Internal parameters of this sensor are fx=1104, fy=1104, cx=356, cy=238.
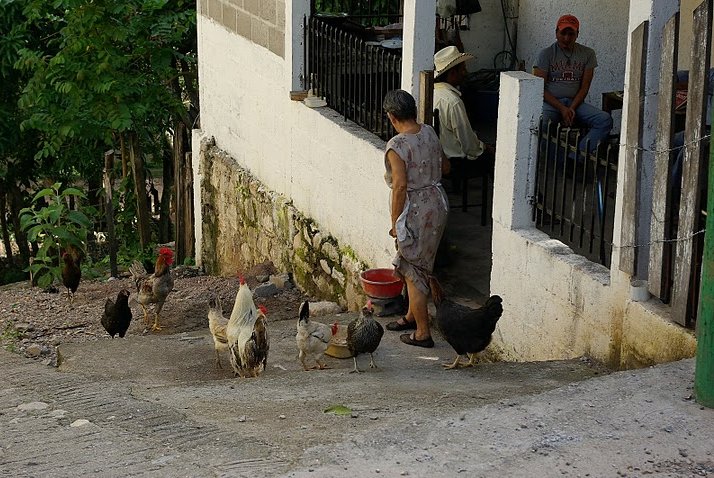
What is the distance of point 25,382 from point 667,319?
4493mm

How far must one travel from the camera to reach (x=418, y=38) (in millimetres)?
8711

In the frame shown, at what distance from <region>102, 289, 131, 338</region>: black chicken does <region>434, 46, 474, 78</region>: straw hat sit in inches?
136

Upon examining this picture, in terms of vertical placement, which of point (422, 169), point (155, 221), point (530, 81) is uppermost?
point (530, 81)

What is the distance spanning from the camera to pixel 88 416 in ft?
20.9

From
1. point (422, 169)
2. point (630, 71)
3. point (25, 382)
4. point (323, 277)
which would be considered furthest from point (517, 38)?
point (25, 382)

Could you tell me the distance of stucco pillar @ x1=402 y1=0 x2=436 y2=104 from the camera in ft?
28.6

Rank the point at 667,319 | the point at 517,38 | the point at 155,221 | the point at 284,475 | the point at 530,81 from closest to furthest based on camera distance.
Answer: the point at 284,475 < the point at 667,319 < the point at 530,81 < the point at 517,38 < the point at 155,221

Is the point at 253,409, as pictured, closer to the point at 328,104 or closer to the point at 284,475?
the point at 284,475

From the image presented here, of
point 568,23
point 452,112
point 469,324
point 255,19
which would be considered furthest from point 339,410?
point 255,19

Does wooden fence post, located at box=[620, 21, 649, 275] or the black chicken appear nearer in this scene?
wooden fence post, located at box=[620, 21, 649, 275]

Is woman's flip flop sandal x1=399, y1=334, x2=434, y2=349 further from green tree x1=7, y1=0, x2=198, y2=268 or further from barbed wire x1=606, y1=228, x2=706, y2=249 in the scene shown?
green tree x1=7, y1=0, x2=198, y2=268

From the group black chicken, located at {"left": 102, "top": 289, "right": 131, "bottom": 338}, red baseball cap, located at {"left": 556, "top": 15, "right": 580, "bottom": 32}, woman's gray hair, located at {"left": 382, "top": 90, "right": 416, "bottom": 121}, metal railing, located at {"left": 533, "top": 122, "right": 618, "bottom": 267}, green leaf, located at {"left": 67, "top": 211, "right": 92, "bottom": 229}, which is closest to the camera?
metal railing, located at {"left": 533, "top": 122, "right": 618, "bottom": 267}

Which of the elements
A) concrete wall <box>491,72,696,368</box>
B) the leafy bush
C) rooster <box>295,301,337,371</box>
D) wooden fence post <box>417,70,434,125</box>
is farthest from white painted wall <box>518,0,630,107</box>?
the leafy bush

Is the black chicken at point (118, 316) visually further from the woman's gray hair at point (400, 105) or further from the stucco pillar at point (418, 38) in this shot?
the woman's gray hair at point (400, 105)
